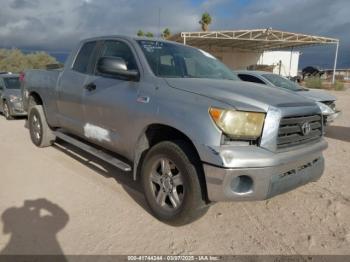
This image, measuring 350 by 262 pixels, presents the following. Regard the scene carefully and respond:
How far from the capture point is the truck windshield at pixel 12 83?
437 inches

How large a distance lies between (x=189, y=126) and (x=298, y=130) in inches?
43.8

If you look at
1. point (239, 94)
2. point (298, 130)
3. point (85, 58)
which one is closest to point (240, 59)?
point (85, 58)

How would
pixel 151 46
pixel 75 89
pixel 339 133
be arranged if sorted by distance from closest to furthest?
pixel 151 46
pixel 75 89
pixel 339 133

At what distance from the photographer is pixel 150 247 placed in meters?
3.03

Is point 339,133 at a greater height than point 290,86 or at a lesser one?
lesser

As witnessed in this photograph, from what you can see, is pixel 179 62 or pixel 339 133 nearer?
pixel 179 62

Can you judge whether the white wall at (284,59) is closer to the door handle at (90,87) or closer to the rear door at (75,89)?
the rear door at (75,89)

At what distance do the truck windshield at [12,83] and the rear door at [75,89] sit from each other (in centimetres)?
685

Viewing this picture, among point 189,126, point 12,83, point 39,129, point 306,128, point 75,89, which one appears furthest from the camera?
point 12,83

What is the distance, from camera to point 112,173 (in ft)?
16.2

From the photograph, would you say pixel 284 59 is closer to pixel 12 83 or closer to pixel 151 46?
pixel 12 83

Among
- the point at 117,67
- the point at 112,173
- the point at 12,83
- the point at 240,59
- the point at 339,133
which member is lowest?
the point at 339,133

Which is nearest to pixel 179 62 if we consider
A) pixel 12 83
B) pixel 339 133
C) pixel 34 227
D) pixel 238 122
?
pixel 238 122

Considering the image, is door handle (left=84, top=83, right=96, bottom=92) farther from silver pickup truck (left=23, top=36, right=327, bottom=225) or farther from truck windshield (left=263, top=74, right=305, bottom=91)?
truck windshield (left=263, top=74, right=305, bottom=91)
